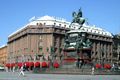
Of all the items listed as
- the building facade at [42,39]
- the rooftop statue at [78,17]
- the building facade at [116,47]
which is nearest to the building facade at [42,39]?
the building facade at [42,39]

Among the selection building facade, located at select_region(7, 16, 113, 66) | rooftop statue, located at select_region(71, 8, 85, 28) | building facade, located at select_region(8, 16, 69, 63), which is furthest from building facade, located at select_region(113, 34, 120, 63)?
rooftop statue, located at select_region(71, 8, 85, 28)

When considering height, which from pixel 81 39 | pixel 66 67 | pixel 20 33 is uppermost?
pixel 20 33

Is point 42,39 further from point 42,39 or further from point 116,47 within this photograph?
point 116,47

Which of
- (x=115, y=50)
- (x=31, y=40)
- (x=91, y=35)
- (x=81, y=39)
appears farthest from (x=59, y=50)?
(x=81, y=39)

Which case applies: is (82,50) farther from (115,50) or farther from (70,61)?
(115,50)

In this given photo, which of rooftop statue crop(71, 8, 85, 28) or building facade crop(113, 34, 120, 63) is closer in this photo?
rooftop statue crop(71, 8, 85, 28)

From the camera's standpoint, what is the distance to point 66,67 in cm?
6000

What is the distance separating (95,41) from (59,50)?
27.4 metres

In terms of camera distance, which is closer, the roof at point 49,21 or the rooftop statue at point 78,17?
the rooftop statue at point 78,17

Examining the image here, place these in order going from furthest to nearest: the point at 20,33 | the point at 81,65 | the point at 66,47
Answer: the point at 20,33 → the point at 66,47 → the point at 81,65

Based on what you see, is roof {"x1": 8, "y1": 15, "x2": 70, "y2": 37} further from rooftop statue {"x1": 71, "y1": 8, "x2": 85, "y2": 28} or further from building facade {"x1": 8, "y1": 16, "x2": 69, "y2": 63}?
rooftop statue {"x1": 71, "y1": 8, "x2": 85, "y2": 28}

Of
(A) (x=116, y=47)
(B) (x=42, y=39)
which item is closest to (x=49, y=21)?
(B) (x=42, y=39)

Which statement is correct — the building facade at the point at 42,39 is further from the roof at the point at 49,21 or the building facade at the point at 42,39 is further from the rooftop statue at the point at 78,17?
the rooftop statue at the point at 78,17

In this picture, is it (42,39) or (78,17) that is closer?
(78,17)
